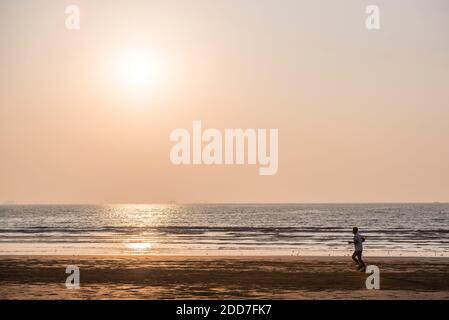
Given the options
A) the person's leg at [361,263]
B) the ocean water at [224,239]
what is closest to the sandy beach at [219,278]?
the person's leg at [361,263]

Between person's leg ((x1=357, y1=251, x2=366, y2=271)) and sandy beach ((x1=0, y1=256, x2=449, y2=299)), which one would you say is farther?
person's leg ((x1=357, y1=251, x2=366, y2=271))

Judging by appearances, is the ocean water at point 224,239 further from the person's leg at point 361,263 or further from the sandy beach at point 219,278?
the person's leg at point 361,263

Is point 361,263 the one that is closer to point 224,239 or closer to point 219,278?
point 219,278

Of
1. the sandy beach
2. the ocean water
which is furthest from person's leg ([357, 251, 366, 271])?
the ocean water

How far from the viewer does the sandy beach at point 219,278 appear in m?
20.9

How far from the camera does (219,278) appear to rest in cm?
2511

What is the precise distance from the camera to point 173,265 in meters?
30.3

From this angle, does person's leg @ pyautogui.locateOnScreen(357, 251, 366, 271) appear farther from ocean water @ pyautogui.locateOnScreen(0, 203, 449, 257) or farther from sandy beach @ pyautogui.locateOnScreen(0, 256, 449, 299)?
ocean water @ pyautogui.locateOnScreen(0, 203, 449, 257)

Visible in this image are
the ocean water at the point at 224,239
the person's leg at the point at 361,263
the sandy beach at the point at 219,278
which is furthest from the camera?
the ocean water at the point at 224,239

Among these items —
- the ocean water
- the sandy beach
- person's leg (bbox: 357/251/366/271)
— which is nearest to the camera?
the sandy beach

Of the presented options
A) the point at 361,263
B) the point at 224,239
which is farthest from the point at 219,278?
the point at 224,239

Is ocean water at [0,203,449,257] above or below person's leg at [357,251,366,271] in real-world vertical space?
below

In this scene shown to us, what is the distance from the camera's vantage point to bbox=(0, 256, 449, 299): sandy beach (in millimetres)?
20938
